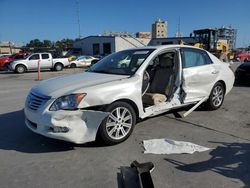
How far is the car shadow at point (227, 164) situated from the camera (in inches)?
138

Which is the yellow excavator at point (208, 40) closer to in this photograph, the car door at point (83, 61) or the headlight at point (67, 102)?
the car door at point (83, 61)

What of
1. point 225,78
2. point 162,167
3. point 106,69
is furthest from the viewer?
point 225,78

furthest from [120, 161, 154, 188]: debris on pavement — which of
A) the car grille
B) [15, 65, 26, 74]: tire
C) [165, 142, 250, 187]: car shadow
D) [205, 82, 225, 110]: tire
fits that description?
[15, 65, 26, 74]: tire

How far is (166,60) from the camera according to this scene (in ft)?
19.5

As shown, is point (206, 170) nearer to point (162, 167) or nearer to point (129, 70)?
point (162, 167)

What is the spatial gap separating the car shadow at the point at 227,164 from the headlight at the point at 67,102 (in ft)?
5.23

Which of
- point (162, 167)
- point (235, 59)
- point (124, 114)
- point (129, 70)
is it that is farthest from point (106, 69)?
point (235, 59)

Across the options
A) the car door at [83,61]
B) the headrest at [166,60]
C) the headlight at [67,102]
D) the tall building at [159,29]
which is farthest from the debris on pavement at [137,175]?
the tall building at [159,29]

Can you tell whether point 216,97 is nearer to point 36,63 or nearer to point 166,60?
point 166,60

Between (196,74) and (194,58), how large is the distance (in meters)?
0.41

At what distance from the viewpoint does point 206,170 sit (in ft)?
11.8

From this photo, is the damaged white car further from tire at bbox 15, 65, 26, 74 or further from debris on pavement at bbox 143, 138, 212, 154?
tire at bbox 15, 65, 26, 74

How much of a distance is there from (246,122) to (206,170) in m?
2.69

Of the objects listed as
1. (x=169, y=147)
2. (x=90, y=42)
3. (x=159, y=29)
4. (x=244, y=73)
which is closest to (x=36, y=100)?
(x=169, y=147)
